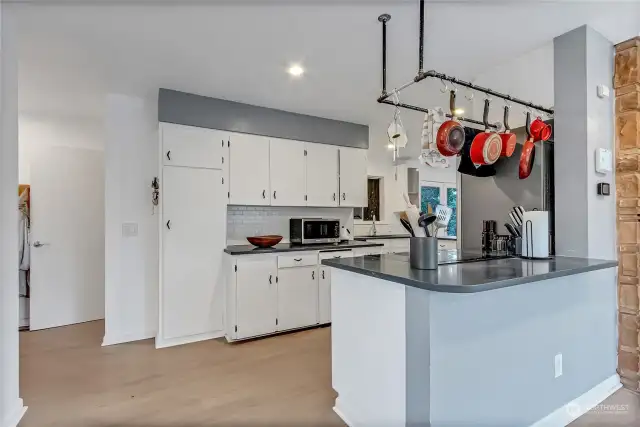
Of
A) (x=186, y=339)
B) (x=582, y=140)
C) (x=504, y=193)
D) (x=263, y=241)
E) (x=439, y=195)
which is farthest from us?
(x=439, y=195)

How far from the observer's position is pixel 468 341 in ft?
4.93

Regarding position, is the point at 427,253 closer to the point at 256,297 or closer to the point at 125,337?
the point at 256,297

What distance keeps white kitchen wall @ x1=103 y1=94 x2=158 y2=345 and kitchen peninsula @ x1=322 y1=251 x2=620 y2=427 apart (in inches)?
86.6

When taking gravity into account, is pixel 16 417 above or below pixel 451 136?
below

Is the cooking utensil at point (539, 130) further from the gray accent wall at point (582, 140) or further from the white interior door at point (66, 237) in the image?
the white interior door at point (66, 237)

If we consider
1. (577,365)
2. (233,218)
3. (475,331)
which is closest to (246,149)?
(233,218)

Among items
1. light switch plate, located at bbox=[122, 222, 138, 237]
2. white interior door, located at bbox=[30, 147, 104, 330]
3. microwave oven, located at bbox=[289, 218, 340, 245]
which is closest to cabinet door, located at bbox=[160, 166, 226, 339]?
light switch plate, located at bbox=[122, 222, 138, 237]

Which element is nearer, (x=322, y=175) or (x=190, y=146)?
(x=190, y=146)

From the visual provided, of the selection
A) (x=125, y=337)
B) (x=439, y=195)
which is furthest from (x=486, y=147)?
(x=439, y=195)

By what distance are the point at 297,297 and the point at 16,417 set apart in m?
2.20

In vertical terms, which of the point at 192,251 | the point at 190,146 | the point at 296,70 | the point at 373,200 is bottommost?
the point at 192,251

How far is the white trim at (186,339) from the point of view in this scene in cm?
308

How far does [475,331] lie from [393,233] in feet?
13.8

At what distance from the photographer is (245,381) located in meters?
2.43
